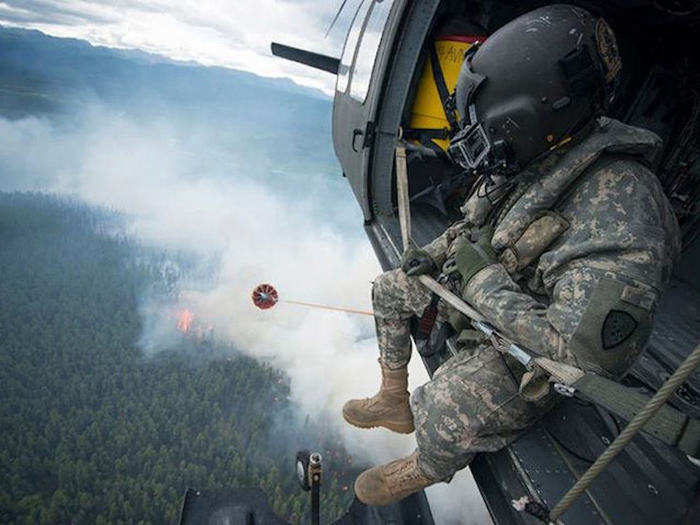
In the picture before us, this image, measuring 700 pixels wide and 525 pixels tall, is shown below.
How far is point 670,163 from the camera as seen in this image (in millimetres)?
4859

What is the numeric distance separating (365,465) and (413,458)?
269 ft

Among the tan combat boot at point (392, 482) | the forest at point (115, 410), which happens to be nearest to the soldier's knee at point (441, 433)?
the tan combat boot at point (392, 482)

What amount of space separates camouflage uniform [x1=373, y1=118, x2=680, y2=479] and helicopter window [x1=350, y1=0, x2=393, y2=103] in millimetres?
2135

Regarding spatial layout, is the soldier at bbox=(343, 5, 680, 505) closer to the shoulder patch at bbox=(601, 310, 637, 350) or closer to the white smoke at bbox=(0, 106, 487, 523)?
the shoulder patch at bbox=(601, 310, 637, 350)

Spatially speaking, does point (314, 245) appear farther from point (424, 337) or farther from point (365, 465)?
point (424, 337)

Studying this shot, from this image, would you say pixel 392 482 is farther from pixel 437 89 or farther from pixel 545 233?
pixel 437 89

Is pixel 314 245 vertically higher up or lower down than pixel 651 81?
lower down

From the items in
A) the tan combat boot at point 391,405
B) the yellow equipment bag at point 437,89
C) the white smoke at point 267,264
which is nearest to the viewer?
the tan combat boot at point 391,405

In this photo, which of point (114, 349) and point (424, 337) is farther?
point (114, 349)

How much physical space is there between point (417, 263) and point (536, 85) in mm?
1130

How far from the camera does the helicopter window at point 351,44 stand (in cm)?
440

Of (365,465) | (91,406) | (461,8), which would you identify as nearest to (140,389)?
(91,406)

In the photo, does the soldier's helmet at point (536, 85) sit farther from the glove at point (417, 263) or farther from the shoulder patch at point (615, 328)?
the shoulder patch at point (615, 328)

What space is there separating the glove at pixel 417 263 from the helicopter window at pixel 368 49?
1936 millimetres
